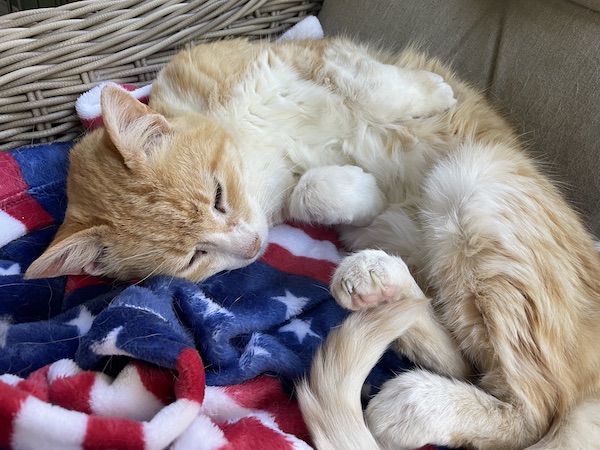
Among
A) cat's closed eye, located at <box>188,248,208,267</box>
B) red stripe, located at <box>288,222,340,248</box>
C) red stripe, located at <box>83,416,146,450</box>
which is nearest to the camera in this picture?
red stripe, located at <box>83,416,146,450</box>

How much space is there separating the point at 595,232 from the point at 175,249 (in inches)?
45.5

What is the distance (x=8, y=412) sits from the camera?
37.6 inches

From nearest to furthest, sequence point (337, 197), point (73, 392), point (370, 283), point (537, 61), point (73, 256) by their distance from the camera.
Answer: point (73, 392) → point (370, 283) → point (73, 256) → point (337, 197) → point (537, 61)

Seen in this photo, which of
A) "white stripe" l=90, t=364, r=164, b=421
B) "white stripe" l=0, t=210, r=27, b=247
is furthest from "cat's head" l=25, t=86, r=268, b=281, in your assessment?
"white stripe" l=90, t=364, r=164, b=421

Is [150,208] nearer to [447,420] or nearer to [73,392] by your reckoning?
[73,392]

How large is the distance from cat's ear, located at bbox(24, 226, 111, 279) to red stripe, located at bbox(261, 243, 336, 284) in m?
0.45

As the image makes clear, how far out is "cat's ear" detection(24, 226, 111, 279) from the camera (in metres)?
1.23

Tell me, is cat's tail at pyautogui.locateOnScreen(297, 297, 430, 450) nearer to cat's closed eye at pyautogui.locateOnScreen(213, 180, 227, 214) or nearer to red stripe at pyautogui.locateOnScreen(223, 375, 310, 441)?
red stripe at pyautogui.locateOnScreen(223, 375, 310, 441)

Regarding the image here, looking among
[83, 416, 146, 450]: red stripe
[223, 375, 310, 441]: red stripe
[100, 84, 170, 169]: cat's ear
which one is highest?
[100, 84, 170, 169]: cat's ear

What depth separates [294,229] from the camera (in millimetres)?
1631

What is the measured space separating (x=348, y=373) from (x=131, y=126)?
774 millimetres

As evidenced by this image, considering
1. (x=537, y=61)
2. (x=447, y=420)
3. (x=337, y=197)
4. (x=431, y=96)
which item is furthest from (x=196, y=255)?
(x=537, y=61)

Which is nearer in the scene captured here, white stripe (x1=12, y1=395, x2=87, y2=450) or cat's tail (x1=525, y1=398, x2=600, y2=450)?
white stripe (x1=12, y1=395, x2=87, y2=450)

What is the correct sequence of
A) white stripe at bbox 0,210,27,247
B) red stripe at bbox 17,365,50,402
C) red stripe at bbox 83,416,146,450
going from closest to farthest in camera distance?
red stripe at bbox 83,416,146,450
red stripe at bbox 17,365,50,402
white stripe at bbox 0,210,27,247
